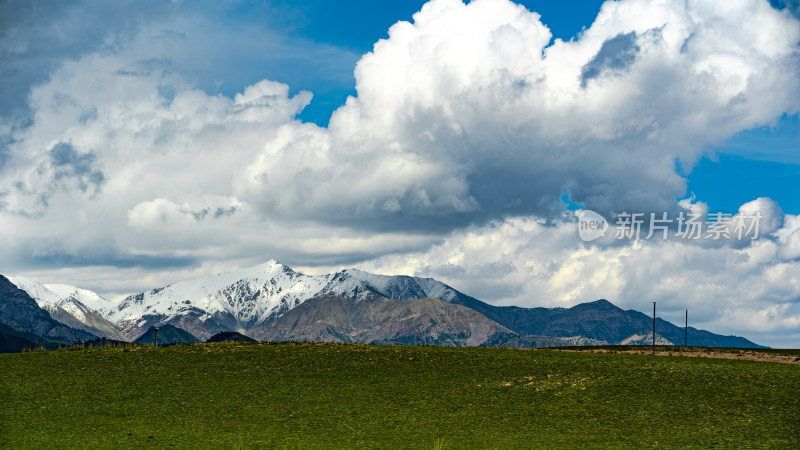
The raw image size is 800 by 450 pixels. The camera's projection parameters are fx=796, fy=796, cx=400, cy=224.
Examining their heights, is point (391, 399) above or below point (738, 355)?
below

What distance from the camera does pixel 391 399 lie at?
68062 mm

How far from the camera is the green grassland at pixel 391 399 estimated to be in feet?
183

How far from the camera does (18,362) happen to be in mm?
85688

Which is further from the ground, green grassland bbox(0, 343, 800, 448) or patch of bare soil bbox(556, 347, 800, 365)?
patch of bare soil bbox(556, 347, 800, 365)

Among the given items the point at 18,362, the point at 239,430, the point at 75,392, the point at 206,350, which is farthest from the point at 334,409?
the point at 18,362

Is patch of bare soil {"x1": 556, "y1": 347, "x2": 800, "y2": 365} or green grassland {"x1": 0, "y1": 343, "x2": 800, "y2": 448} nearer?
green grassland {"x1": 0, "y1": 343, "x2": 800, "y2": 448}

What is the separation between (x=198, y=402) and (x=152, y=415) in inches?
193

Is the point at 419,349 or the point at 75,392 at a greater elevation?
the point at 419,349

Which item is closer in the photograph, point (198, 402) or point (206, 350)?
point (198, 402)

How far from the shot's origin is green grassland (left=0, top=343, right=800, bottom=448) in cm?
5578

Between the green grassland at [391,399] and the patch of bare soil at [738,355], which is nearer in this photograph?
the green grassland at [391,399]

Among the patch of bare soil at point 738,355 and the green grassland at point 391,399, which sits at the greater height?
the patch of bare soil at point 738,355

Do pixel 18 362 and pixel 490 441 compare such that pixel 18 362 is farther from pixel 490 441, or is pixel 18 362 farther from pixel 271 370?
pixel 490 441

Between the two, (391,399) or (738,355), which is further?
(738,355)
